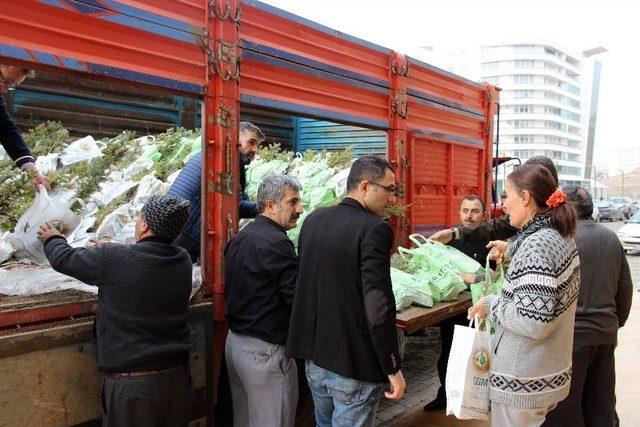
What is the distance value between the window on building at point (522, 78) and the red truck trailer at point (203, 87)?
283 feet

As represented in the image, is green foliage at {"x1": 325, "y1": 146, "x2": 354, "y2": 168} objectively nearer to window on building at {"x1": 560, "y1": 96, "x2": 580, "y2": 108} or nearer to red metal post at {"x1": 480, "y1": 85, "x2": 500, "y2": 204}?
red metal post at {"x1": 480, "y1": 85, "x2": 500, "y2": 204}

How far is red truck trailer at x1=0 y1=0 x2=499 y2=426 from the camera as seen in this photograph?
213 centimetres

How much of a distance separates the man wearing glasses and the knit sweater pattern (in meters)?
2.37

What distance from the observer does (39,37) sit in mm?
2150

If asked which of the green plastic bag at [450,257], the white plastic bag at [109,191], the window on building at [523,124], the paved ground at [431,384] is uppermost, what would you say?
the window on building at [523,124]

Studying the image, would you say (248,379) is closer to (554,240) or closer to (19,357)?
(19,357)

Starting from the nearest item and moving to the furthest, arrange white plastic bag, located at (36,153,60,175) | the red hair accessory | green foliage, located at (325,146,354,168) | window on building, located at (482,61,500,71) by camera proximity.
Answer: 1. the red hair accessory
2. white plastic bag, located at (36,153,60,175)
3. green foliage, located at (325,146,354,168)
4. window on building, located at (482,61,500,71)

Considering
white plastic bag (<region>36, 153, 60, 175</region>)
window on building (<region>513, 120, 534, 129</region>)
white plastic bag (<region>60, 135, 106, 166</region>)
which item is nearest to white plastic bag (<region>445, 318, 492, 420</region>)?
white plastic bag (<region>36, 153, 60, 175</region>)

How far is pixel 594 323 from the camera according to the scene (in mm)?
2971

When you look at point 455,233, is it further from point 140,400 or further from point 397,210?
point 140,400

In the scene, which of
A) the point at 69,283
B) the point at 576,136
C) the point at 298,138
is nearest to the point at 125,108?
the point at 298,138

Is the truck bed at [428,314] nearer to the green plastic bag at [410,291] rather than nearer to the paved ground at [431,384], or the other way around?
the green plastic bag at [410,291]

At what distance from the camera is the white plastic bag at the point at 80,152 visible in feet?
13.4

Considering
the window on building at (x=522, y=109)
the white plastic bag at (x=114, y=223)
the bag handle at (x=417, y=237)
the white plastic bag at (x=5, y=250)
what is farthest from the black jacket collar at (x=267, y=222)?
the window on building at (x=522, y=109)
